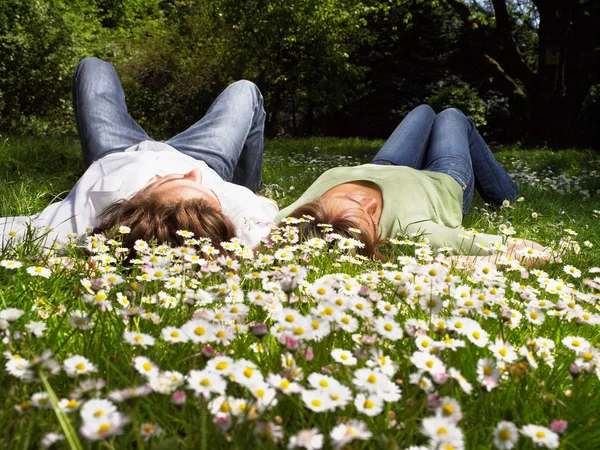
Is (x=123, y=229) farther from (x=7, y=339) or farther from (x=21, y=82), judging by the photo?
(x=21, y=82)

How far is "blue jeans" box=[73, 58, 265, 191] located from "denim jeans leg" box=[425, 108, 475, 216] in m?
1.75

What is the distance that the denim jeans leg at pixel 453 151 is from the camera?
176 inches

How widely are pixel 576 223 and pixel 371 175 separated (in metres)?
1.95

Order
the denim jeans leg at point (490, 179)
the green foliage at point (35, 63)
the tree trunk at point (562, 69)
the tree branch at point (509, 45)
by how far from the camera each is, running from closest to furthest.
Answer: the denim jeans leg at point (490, 179) → the green foliage at point (35, 63) → the tree trunk at point (562, 69) → the tree branch at point (509, 45)

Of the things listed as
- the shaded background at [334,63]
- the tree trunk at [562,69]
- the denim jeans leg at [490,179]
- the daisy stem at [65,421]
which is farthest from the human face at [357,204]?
the tree trunk at [562,69]

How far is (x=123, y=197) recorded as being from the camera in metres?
3.23

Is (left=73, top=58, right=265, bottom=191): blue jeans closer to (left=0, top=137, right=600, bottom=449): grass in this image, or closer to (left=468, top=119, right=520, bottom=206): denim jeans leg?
(left=468, top=119, right=520, bottom=206): denim jeans leg

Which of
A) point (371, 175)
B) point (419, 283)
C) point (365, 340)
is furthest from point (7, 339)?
point (371, 175)

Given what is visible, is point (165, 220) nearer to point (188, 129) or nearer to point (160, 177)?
point (160, 177)

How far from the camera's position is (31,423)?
85cm

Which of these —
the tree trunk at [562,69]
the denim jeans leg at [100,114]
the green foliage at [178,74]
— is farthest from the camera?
the green foliage at [178,74]

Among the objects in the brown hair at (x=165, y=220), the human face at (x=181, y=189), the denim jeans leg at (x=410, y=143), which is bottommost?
the brown hair at (x=165, y=220)

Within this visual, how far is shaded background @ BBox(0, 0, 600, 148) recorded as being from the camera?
41.3 feet

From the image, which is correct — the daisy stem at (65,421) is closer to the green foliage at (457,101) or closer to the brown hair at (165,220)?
the brown hair at (165,220)
